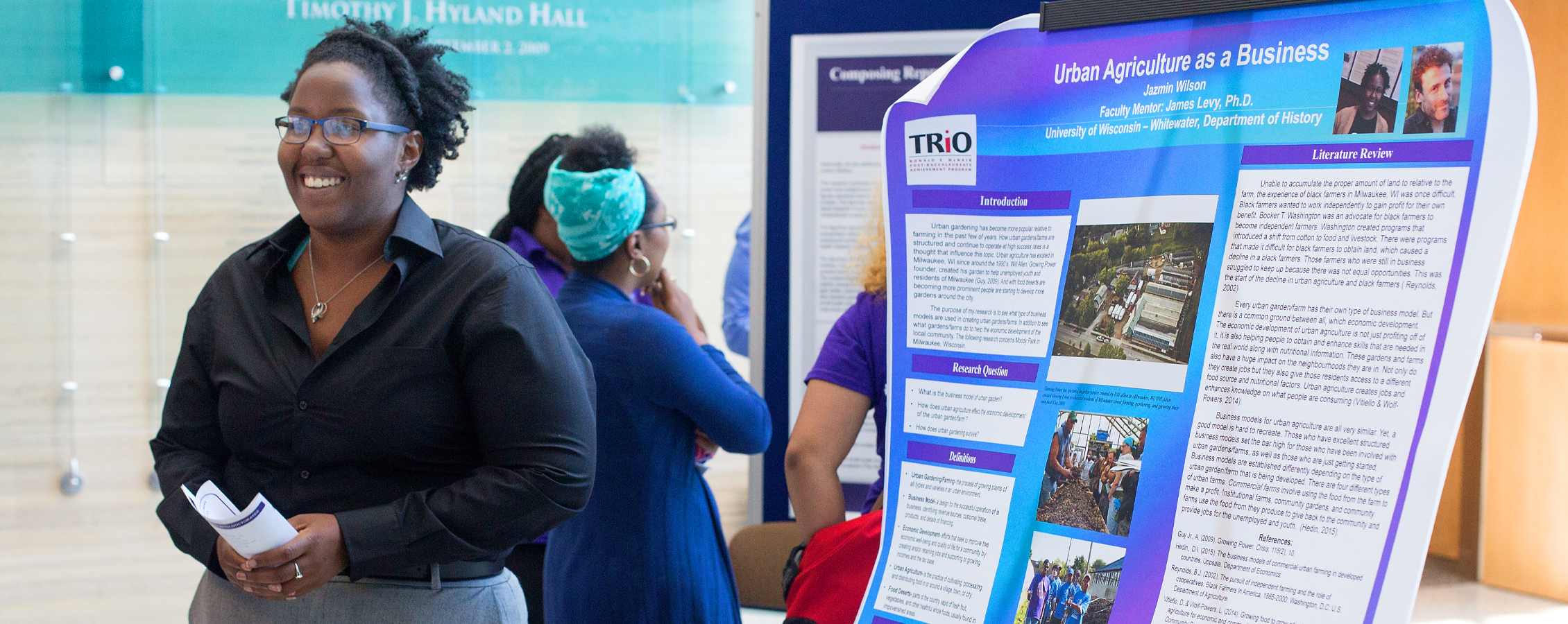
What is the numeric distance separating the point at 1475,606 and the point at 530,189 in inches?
160

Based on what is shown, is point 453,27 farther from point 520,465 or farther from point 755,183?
point 520,465

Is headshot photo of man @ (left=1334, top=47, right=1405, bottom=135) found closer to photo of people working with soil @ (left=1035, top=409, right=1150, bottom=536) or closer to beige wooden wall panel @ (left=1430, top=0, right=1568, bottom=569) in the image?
photo of people working with soil @ (left=1035, top=409, right=1150, bottom=536)

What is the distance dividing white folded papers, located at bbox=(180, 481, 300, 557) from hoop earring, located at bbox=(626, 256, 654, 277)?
2.85 ft

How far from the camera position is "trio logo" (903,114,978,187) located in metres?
1.34

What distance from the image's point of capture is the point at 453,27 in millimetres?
4113

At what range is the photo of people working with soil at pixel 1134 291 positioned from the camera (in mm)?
1147

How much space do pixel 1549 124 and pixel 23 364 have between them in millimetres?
6200

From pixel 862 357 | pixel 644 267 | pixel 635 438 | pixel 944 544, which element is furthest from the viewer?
pixel 644 267

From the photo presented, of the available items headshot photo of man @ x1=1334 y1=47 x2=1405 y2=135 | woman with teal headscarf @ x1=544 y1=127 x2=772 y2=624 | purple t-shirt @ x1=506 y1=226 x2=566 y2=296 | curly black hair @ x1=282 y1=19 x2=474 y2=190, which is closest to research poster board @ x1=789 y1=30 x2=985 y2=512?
purple t-shirt @ x1=506 y1=226 x2=566 y2=296

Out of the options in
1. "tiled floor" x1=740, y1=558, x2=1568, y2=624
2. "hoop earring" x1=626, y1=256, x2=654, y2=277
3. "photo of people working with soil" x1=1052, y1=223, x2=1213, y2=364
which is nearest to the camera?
"photo of people working with soil" x1=1052, y1=223, x2=1213, y2=364

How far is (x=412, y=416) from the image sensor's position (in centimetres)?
136

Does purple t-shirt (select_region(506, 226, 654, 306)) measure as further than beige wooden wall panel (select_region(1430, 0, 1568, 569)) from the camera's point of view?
No

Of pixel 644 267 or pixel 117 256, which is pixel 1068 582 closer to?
pixel 644 267

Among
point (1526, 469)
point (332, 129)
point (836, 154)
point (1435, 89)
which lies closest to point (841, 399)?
point (332, 129)
